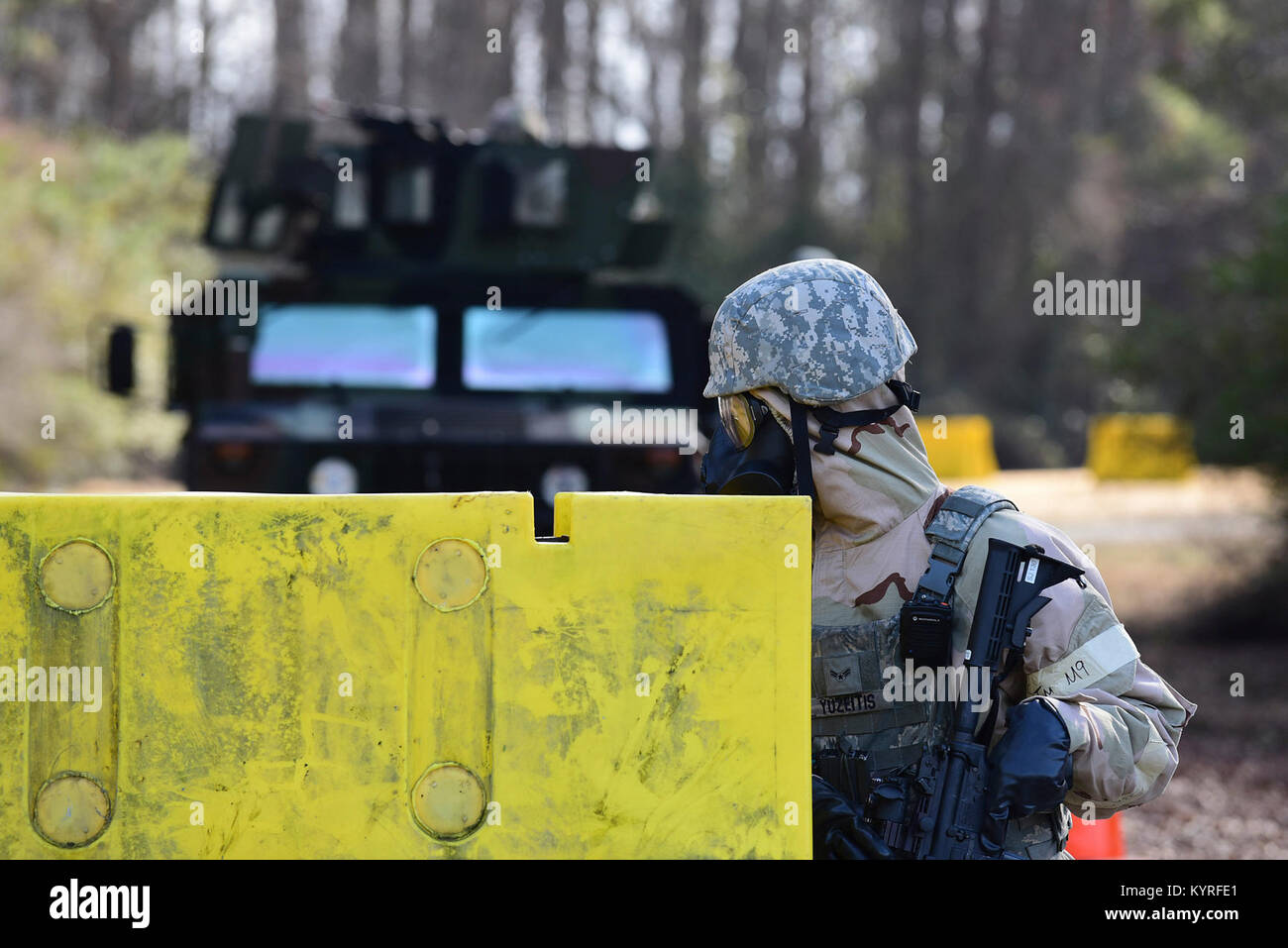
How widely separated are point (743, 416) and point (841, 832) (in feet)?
2.14

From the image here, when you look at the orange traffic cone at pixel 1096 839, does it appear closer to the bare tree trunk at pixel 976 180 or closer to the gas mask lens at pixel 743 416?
the gas mask lens at pixel 743 416

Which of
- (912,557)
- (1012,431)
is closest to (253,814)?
(912,557)

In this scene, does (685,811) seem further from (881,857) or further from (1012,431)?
(1012,431)

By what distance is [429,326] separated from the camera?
738 cm

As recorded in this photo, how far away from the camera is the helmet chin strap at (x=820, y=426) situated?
7.84ft

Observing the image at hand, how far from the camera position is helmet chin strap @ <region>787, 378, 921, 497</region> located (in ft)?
7.84

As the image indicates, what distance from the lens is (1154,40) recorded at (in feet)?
91.4

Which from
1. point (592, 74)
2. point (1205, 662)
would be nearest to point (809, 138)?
point (592, 74)

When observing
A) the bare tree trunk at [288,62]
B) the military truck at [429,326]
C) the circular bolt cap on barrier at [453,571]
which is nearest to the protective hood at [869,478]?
the circular bolt cap on barrier at [453,571]

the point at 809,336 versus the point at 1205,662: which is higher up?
the point at 809,336

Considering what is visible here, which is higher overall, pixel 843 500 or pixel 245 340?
pixel 245 340

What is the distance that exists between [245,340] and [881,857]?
551cm

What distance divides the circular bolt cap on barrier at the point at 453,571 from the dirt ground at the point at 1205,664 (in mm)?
2842

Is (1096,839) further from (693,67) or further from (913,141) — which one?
(693,67)
